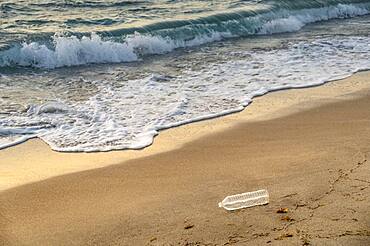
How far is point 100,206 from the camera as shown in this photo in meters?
4.81

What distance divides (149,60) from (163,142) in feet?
15.3

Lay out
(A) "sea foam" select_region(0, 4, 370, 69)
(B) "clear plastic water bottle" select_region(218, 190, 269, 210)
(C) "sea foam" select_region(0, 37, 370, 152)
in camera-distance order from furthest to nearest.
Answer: (A) "sea foam" select_region(0, 4, 370, 69) → (C) "sea foam" select_region(0, 37, 370, 152) → (B) "clear plastic water bottle" select_region(218, 190, 269, 210)

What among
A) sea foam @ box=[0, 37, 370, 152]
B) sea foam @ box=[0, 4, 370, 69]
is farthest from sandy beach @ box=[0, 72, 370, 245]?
sea foam @ box=[0, 4, 370, 69]

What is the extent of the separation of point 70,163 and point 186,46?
679 cm

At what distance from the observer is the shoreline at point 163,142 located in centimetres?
565

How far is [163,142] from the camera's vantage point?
647 centimetres

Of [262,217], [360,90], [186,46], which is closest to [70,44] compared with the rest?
[186,46]

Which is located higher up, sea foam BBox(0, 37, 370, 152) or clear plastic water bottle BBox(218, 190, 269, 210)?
clear plastic water bottle BBox(218, 190, 269, 210)

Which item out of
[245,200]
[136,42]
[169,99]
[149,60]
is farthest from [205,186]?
[136,42]

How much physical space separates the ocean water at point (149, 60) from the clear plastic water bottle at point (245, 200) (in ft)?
5.61

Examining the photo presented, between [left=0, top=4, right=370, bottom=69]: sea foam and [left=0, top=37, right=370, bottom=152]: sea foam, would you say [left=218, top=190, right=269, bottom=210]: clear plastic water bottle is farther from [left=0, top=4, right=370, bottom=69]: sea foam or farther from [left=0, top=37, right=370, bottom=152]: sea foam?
[left=0, top=4, right=370, bottom=69]: sea foam

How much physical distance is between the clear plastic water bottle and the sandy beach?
0.07 m

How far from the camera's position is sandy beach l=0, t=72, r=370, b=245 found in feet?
13.9

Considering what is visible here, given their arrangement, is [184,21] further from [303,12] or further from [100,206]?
[100,206]
